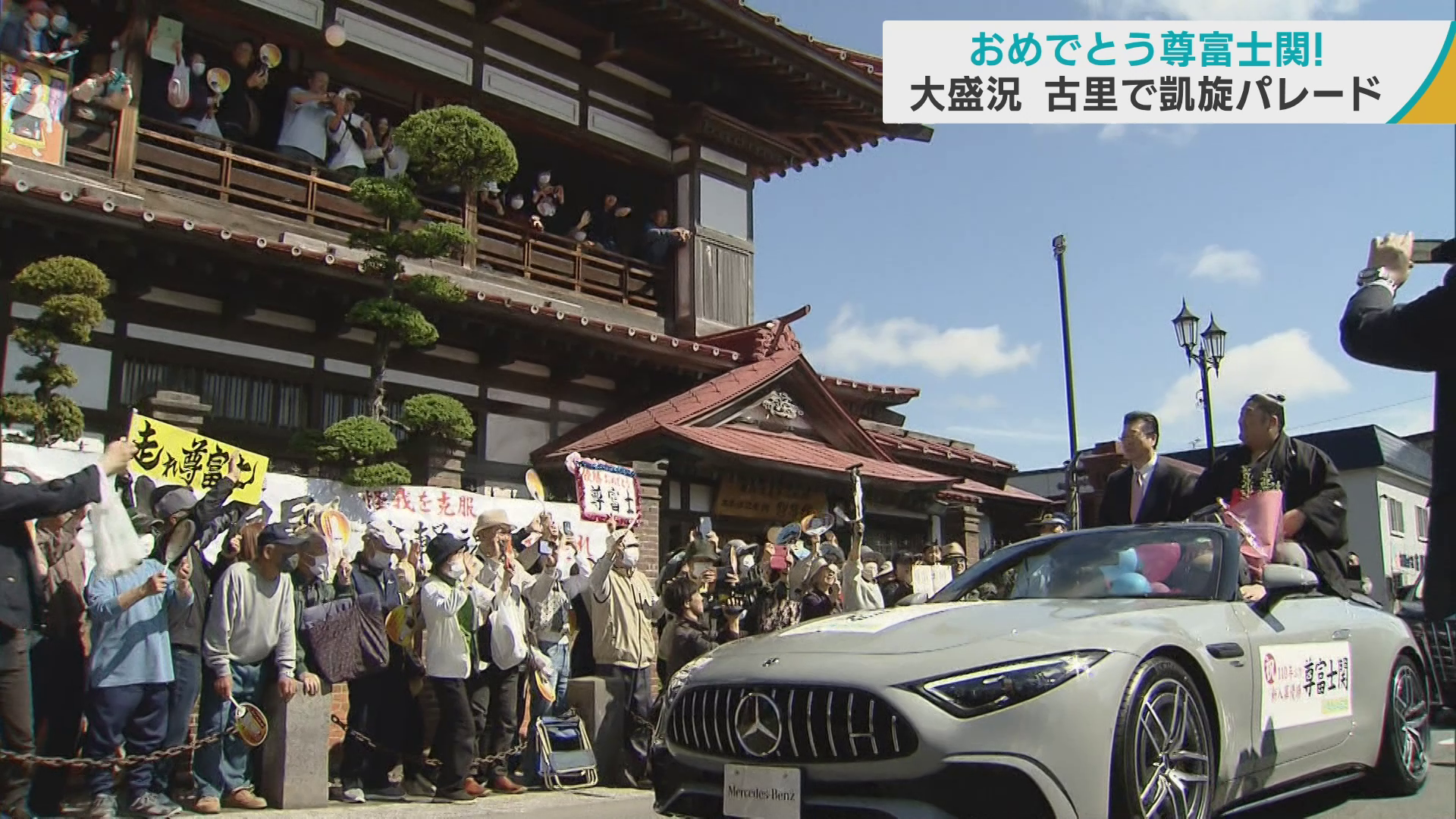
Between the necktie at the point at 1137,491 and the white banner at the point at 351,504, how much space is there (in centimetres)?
528

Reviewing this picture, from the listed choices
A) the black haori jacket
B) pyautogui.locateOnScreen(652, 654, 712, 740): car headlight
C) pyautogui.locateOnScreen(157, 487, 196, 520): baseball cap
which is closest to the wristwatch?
pyautogui.locateOnScreen(652, 654, 712, 740): car headlight

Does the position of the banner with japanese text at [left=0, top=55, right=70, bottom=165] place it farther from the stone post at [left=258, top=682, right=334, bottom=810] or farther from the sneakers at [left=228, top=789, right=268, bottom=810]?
the sneakers at [left=228, top=789, right=268, bottom=810]

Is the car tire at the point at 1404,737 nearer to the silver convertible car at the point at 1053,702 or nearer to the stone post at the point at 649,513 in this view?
the silver convertible car at the point at 1053,702

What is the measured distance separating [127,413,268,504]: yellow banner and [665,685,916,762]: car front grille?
505cm

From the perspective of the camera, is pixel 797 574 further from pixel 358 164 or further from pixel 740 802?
pixel 740 802

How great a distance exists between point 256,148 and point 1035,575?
950 cm

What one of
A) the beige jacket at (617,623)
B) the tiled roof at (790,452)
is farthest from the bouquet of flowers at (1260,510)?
the tiled roof at (790,452)

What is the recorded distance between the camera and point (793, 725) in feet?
13.2

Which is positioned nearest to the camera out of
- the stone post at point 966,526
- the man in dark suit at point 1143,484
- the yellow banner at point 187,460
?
the man in dark suit at point 1143,484

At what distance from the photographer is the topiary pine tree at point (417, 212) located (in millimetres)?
9836

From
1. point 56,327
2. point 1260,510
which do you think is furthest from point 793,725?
point 56,327

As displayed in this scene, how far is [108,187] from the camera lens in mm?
10328

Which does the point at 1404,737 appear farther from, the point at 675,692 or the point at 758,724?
the point at 675,692

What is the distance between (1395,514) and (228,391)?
115ft
